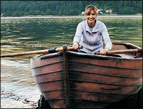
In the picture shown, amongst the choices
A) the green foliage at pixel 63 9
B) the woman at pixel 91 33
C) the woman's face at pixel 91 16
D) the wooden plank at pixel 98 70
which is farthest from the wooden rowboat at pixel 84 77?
the green foliage at pixel 63 9

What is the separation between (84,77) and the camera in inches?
212

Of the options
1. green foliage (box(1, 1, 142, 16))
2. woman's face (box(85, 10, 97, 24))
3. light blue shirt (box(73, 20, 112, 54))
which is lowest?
light blue shirt (box(73, 20, 112, 54))

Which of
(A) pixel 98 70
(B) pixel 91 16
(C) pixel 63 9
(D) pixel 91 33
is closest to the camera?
(A) pixel 98 70

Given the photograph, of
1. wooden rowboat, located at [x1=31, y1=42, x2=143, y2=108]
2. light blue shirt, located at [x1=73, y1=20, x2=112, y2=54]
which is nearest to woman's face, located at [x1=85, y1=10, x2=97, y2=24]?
light blue shirt, located at [x1=73, y1=20, x2=112, y2=54]

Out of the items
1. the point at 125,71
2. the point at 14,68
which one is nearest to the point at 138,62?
the point at 125,71

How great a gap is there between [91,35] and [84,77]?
1190 mm

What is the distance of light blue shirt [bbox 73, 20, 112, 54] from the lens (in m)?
6.04

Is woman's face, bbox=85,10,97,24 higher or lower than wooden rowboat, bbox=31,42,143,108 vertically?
higher

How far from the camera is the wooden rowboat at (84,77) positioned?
5.27 meters

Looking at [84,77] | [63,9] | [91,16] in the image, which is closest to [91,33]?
[91,16]

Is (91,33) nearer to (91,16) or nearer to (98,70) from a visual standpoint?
(91,16)

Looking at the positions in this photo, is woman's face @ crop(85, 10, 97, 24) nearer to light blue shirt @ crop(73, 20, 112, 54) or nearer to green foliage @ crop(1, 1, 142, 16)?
light blue shirt @ crop(73, 20, 112, 54)

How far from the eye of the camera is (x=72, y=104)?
5.59 metres

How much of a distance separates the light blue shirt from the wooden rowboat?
0.74m
